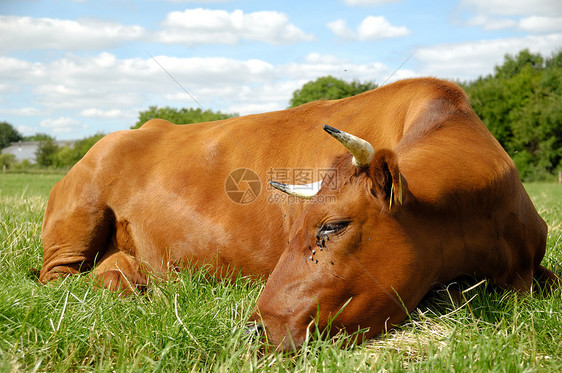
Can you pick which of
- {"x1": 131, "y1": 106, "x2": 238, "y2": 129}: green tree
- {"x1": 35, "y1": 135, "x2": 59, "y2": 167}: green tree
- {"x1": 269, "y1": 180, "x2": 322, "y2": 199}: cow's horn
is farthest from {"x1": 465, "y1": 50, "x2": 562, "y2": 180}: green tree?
{"x1": 35, "y1": 135, "x2": 59, "y2": 167}: green tree

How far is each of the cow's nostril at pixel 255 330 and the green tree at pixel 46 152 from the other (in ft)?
236

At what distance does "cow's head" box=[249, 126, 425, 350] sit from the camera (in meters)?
2.81

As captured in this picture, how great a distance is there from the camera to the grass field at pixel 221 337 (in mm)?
2416

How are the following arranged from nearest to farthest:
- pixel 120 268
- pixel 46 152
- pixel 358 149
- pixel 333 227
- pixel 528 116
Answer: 1. pixel 358 149
2. pixel 333 227
3. pixel 120 268
4. pixel 528 116
5. pixel 46 152

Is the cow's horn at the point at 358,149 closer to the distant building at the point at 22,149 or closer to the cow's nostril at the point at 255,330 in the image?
the cow's nostril at the point at 255,330

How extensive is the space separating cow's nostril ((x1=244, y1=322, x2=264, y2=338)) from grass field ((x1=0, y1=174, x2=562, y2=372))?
0.04m

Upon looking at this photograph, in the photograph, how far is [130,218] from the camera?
15.8 feet

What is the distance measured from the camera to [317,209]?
292 centimetres

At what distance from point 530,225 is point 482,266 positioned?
2.23ft

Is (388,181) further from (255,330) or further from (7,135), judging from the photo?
(7,135)

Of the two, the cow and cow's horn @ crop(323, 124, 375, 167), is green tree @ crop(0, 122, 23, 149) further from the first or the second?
cow's horn @ crop(323, 124, 375, 167)

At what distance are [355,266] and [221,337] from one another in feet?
2.99

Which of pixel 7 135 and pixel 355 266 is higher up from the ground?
pixel 7 135

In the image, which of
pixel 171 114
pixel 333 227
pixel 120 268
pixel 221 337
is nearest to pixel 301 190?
pixel 333 227
